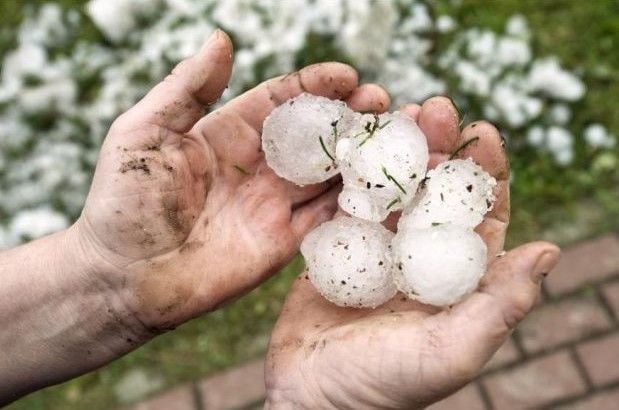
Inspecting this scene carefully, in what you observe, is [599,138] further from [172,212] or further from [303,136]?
[172,212]

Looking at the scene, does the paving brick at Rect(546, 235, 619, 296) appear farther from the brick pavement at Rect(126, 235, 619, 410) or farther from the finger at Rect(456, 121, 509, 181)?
the finger at Rect(456, 121, 509, 181)

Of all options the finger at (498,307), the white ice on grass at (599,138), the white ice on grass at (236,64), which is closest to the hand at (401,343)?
the finger at (498,307)

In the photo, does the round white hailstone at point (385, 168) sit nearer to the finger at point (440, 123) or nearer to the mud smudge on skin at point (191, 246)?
the finger at point (440, 123)

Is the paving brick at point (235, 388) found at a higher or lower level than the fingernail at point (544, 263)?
lower

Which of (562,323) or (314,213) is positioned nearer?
(314,213)

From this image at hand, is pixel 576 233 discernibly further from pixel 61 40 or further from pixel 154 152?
pixel 61 40

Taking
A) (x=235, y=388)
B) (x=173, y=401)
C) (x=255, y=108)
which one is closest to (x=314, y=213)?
(x=255, y=108)
